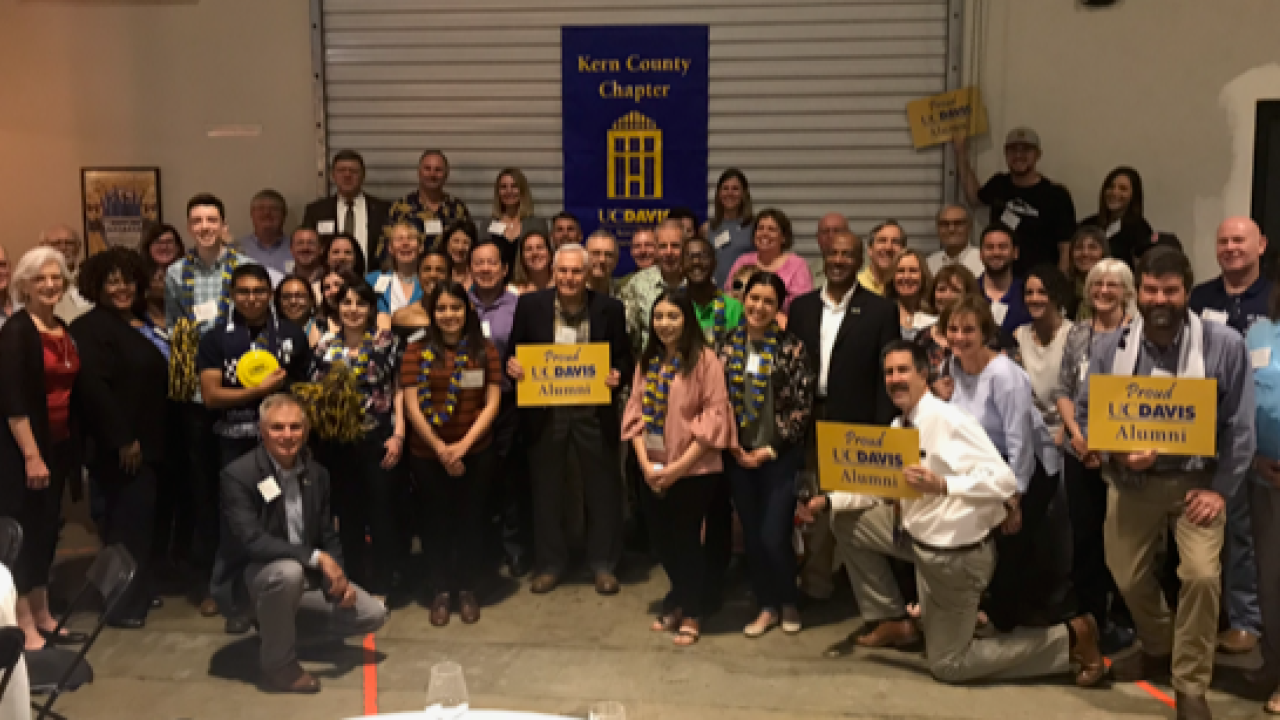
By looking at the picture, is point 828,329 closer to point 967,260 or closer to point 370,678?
point 967,260

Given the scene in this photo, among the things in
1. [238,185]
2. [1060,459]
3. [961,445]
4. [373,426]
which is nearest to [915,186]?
[1060,459]

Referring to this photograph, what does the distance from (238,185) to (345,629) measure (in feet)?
15.7

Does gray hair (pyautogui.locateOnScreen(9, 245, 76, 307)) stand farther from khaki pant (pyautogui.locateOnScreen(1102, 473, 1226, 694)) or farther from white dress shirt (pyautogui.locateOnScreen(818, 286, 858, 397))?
khaki pant (pyautogui.locateOnScreen(1102, 473, 1226, 694))

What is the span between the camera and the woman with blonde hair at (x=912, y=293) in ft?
17.3

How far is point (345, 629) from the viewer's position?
464cm

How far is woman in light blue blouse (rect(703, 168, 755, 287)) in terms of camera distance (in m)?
6.68

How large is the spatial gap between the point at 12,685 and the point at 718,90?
19.9 feet

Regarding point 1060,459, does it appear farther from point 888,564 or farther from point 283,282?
point 283,282

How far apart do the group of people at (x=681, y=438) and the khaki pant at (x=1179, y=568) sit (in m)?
0.01

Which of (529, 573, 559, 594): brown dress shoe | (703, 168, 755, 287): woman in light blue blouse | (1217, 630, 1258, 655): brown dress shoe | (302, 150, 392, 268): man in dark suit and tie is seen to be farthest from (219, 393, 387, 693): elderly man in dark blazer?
(1217, 630, 1258, 655): brown dress shoe

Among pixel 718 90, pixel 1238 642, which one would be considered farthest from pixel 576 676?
pixel 718 90

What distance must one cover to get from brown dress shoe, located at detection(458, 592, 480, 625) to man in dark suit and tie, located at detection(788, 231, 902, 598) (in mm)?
1812

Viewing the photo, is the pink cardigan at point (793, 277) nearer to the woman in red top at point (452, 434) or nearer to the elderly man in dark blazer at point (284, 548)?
the woman in red top at point (452, 434)

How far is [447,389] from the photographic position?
16.9ft
